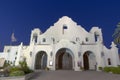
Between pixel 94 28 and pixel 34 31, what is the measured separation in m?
19.1

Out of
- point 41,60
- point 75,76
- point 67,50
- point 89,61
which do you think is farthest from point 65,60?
point 75,76

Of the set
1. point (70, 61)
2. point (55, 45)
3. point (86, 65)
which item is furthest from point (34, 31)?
point (86, 65)

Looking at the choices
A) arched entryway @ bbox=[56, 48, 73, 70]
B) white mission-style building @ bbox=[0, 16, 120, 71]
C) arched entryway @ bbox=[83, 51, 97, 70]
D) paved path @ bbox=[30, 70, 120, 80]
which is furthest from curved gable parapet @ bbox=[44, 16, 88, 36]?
paved path @ bbox=[30, 70, 120, 80]

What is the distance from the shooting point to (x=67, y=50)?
3097 cm

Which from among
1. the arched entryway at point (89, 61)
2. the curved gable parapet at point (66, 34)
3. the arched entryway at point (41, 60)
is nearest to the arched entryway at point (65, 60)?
the arched entryway at point (89, 61)

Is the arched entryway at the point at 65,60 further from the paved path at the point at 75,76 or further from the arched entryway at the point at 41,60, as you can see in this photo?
the paved path at the point at 75,76

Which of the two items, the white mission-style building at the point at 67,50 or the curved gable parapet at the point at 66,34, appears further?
the curved gable parapet at the point at 66,34

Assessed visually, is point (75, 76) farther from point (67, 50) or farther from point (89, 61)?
point (89, 61)

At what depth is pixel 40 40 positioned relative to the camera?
35.2m

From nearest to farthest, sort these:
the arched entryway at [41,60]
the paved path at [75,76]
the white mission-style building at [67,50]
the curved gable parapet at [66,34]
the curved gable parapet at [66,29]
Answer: the paved path at [75,76] → the white mission-style building at [67,50] → the arched entryway at [41,60] → the curved gable parapet at [66,34] → the curved gable parapet at [66,29]

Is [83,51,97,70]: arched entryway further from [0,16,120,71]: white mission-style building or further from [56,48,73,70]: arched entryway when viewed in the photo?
[56,48,73,70]: arched entryway

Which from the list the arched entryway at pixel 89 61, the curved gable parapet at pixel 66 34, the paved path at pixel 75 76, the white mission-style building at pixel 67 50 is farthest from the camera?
the curved gable parapet at pixel 66 34

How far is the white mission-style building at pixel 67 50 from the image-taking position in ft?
88.1

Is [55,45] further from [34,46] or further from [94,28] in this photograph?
[94,28]
